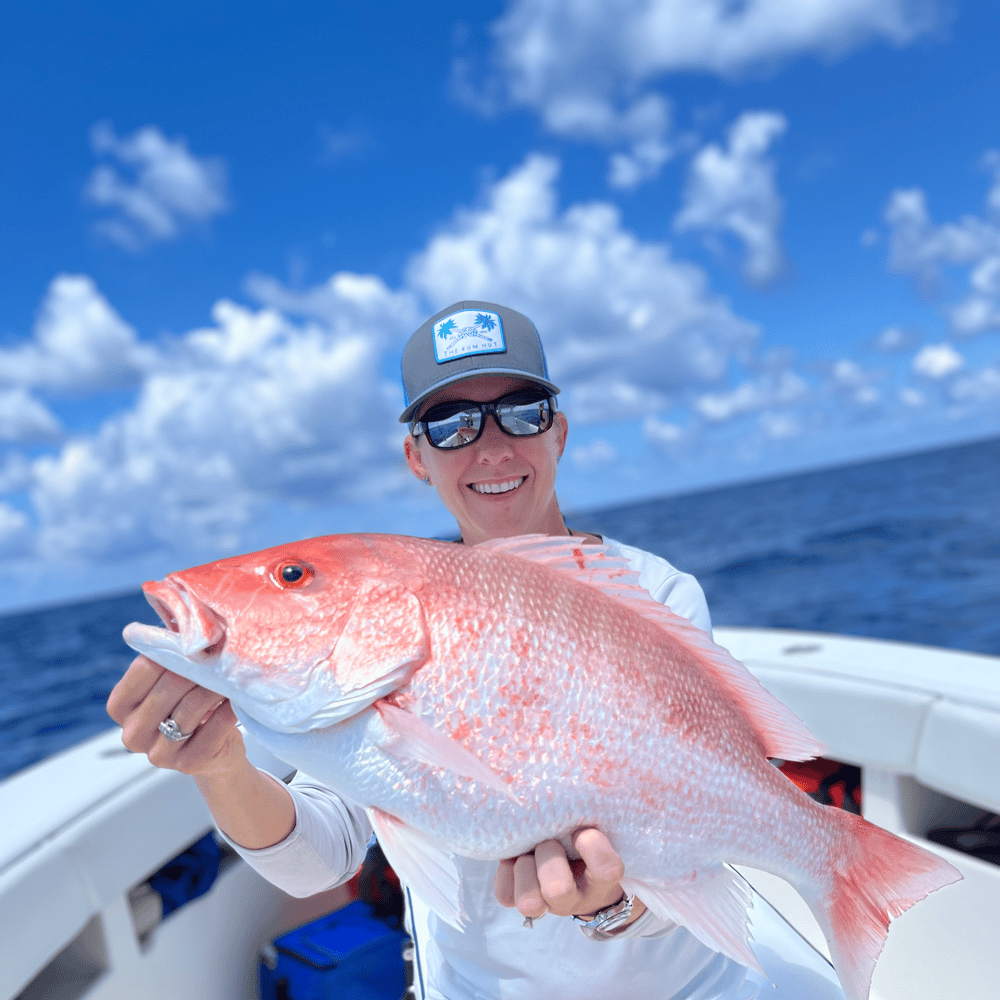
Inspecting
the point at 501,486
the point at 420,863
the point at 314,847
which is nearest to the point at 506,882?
the point at 420,863

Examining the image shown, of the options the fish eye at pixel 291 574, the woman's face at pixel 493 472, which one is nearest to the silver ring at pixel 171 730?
the fish eye at pixel 291 574

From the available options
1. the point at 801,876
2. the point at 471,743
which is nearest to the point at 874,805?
the point at 801,876

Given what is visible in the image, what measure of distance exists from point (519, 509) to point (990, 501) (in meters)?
29.9

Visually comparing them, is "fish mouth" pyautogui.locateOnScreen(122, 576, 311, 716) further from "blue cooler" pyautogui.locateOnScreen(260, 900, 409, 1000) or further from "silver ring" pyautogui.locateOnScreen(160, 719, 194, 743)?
"blue cooler" pyautogui.locateOnScreen(260, 900, 409, 1000)

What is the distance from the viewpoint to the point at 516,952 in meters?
1.79

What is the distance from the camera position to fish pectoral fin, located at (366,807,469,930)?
4.41 ft

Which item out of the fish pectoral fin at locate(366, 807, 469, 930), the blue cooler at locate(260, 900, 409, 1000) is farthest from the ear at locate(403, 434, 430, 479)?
the blue cooler at locate(260, 900, 409, 1000)

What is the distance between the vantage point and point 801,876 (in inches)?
61.4

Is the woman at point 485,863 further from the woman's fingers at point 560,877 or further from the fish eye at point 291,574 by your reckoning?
the fish eye at point 291,574

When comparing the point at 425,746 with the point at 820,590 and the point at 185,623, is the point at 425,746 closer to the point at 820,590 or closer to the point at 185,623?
the point at 185,623

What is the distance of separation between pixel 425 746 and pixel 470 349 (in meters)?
1.26

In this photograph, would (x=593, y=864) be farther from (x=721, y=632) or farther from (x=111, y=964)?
Answer: (x=721, y=632)

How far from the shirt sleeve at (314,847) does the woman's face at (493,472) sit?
2.97 feet

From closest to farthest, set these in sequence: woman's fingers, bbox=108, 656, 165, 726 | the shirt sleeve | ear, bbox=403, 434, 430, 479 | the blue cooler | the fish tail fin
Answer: woman's fingers, bbox=108, 656, 165, 726, the fish tail fin, the shirt sleeve, ear, bbox=403, 434, 430, 479, the blue cooler
